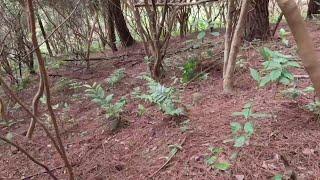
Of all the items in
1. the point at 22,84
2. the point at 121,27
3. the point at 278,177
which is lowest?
the point at 22,84

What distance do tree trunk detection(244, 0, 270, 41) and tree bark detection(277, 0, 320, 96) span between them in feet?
11.2

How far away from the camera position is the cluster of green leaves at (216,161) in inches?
99.2

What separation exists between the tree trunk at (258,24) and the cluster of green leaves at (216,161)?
2.74m

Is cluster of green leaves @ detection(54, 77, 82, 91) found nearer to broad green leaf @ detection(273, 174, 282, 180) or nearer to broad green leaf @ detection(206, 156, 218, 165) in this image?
broad green leaf @ detection(206, 156, 218, 165)

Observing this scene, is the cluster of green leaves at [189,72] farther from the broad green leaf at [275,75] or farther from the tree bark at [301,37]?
the tree bark at [301,37]

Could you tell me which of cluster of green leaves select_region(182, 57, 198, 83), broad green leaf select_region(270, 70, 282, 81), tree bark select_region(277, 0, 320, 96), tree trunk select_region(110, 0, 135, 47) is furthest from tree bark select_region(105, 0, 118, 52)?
tree bark select_region(277, 0, 320, 96)

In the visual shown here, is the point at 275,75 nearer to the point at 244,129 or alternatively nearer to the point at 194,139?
the point at 244,129

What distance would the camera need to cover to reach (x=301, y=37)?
1.65m

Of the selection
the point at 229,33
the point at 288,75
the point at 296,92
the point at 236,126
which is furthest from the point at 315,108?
the point at 229,33

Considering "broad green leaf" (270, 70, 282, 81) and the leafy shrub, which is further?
the leafy shrub

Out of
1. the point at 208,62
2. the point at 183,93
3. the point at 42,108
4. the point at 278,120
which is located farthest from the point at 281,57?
the point at 42,108

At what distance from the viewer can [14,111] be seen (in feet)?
17.6

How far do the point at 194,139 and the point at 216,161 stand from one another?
0.39m

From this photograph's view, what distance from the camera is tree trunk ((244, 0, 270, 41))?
500 centimetres
